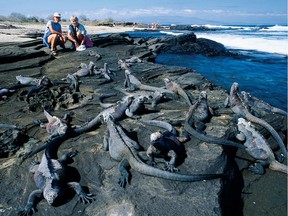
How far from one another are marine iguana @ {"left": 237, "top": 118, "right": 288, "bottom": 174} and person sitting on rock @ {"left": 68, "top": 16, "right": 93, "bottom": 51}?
10105mm

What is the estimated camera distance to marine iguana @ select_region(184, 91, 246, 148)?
4.73 m

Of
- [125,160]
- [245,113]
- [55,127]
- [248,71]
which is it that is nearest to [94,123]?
[55,127]

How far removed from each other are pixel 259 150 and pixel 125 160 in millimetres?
2540

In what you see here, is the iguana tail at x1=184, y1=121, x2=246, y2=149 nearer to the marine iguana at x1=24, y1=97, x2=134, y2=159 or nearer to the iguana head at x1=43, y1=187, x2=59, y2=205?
the marine iguana at x1=24, y1=97, x2=134, y2=159

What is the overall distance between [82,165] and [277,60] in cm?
1810

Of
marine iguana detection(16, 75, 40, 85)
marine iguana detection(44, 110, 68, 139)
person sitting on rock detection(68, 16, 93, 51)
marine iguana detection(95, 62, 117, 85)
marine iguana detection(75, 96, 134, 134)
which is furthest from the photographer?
person sitting on rock detection(68, 16, 93, 51)

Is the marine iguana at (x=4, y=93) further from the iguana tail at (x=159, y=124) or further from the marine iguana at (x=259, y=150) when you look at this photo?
the marine iguana at (x=259, y=150)

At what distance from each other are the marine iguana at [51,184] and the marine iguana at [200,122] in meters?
2.18

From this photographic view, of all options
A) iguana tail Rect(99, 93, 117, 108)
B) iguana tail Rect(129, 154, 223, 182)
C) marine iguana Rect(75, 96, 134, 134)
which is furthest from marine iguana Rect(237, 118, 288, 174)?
iguana tail Rect(99, 93, 117, 108)

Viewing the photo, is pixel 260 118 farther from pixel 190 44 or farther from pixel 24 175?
pixel 190 44

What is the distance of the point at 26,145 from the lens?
4941 millimetres

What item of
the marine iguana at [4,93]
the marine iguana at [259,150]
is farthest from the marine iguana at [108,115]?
the marine iguana at [4,93]

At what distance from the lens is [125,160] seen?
4.18 m

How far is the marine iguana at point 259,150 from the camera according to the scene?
190 inches
